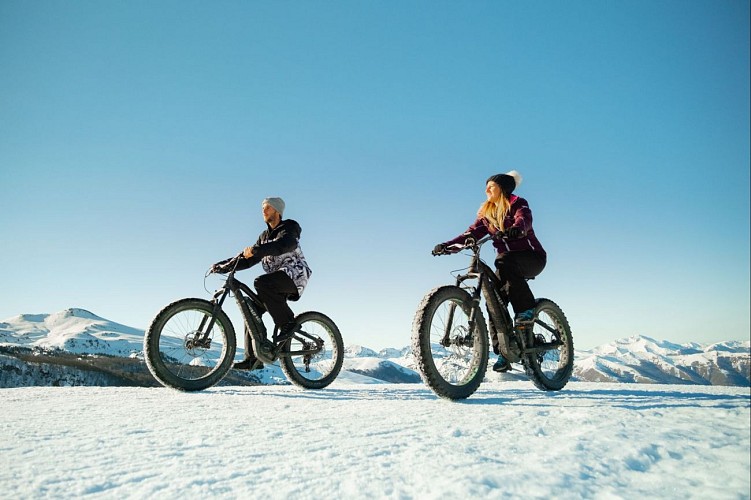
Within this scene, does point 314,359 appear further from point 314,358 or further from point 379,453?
point 379,453

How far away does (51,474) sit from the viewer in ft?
5.58

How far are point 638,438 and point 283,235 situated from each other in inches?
195

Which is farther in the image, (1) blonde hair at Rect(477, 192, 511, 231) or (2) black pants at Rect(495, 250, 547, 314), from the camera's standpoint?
(1) blonde hair at Rect(477, 192, 511, 231)

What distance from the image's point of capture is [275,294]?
6.12 metres

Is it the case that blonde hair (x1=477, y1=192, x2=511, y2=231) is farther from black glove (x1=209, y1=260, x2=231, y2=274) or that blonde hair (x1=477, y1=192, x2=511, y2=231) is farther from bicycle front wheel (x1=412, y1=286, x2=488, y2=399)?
black glove (x1=209, y1=260, x2=231, y2=274)

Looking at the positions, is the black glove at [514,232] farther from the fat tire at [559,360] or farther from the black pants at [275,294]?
the black pants at [275,294]

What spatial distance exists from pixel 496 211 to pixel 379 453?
417 cm

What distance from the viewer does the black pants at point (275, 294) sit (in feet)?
19.8

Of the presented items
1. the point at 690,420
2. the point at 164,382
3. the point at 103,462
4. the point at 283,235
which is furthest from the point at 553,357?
the point at 103,462

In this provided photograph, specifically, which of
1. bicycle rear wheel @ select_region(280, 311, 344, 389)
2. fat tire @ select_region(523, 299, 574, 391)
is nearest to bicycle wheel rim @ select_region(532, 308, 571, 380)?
fat tire @ select_region(523, 299, 574, 391)

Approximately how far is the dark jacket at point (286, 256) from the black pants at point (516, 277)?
295 centimetres

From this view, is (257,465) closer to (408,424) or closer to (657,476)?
(408,424)

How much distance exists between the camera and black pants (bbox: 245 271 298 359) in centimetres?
602

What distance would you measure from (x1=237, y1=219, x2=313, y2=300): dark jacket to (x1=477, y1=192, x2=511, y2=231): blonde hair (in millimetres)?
2779
